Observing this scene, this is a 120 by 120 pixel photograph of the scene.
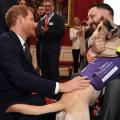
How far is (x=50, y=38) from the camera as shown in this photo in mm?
5246

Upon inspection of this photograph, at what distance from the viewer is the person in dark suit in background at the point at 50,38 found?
520 centimetres

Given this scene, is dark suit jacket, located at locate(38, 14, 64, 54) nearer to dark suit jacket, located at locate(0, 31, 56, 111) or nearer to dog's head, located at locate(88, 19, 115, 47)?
dark suit jacket, located at locate(0, 31, 56, 111)

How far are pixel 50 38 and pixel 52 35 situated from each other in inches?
3.0

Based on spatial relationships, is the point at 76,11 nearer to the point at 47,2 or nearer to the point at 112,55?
the point at 47,2

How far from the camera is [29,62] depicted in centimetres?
258

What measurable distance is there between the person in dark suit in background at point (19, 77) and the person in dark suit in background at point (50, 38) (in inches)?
98.0

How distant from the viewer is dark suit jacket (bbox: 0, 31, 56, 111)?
2.39m

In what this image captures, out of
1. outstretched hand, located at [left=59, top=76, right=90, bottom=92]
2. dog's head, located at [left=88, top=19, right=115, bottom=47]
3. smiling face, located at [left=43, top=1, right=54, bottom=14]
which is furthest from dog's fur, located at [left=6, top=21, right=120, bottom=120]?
smiling face, located at [left=43, top=1, right=54, bottom=14]

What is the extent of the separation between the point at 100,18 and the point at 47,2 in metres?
2.54

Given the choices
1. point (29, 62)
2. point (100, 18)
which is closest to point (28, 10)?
point (29, 62)

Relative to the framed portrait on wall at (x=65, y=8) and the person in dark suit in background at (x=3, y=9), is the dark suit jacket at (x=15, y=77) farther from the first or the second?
the framed portrait on wall at (x=65, y=8)

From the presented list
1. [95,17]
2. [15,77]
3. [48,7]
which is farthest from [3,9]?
[48,7]

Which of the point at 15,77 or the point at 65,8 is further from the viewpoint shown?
the point at 65,8

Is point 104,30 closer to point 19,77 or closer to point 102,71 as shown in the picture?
point 102,71
